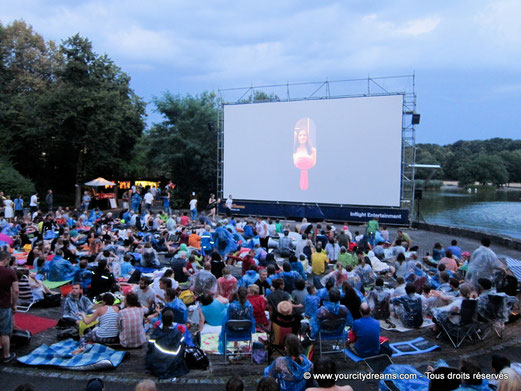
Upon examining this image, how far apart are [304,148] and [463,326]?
14706 millimetres

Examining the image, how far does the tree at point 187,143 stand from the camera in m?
24.4

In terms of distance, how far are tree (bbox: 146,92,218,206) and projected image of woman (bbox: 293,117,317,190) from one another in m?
6.86

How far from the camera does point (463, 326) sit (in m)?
5.20

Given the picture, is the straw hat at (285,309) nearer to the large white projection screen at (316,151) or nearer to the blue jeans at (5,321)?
the blue jeans at (5,321)

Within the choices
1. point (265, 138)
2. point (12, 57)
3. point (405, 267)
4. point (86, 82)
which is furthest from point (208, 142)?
point (405, 267)

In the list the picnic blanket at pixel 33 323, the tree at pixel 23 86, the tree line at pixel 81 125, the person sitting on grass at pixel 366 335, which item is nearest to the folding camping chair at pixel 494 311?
the person sitting on grass at pixel 366 335

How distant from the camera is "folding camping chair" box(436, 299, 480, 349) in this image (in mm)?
5180

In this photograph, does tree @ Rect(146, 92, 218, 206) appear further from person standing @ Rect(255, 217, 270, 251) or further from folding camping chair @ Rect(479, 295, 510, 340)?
folding camping chair @ Rect(479, 295, 510, 340)

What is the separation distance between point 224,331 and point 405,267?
16.2 ft

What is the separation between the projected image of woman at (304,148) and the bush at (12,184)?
14.7m

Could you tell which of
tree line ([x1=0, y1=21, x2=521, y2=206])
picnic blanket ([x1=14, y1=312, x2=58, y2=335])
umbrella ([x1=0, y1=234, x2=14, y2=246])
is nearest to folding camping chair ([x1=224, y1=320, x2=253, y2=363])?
picnic blanket ([x1=14, y1=312, x2=58, y2=335])

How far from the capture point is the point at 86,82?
23.1 m

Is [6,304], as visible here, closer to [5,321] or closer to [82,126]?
[5,321]

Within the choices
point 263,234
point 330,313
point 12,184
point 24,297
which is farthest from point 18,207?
point 330,313
